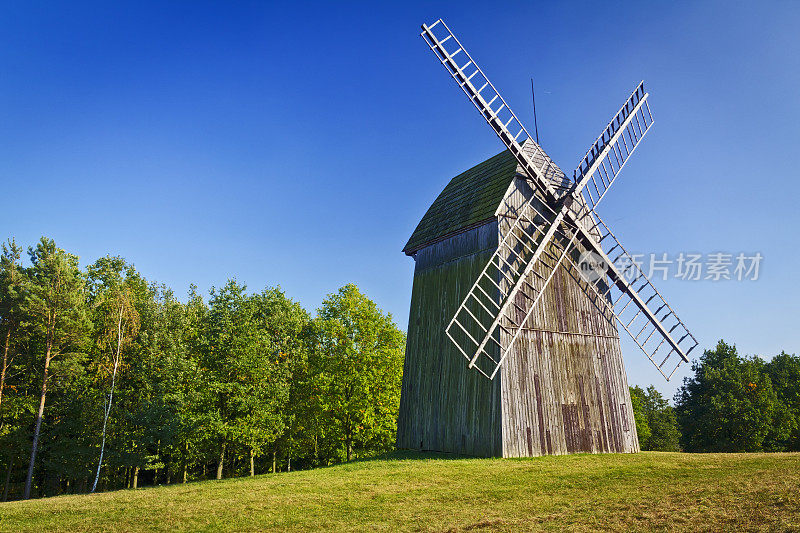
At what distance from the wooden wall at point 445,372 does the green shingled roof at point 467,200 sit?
0.50 metres

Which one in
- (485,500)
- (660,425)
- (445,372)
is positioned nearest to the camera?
(485,500)

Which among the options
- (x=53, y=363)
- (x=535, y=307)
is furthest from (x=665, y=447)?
(x=53, y=363)

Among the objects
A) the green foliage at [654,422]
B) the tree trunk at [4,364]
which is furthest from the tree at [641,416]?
the tree trunk at [4,364]

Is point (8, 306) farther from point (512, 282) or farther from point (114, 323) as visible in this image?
point (512, 282)

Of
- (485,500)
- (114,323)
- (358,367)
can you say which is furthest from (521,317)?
(114,323)

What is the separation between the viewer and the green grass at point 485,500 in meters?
9.99

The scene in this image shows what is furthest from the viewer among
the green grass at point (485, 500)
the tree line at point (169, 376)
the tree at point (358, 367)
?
the tree at point (358, 367)

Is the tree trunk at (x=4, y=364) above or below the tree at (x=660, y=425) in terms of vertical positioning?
above

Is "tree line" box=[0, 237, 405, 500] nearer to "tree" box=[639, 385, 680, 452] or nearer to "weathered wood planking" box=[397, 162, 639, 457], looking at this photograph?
"weathered wood planking" box=[397, 162, 639, 457]

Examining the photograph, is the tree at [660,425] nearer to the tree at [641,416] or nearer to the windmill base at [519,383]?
the tree at [641,416]

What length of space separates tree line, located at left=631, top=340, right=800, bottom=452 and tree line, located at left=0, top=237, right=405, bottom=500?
29.0 m

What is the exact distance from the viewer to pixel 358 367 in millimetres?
33844

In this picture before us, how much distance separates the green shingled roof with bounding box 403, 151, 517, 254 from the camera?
21.2 meters

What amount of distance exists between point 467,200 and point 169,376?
2229 cm
